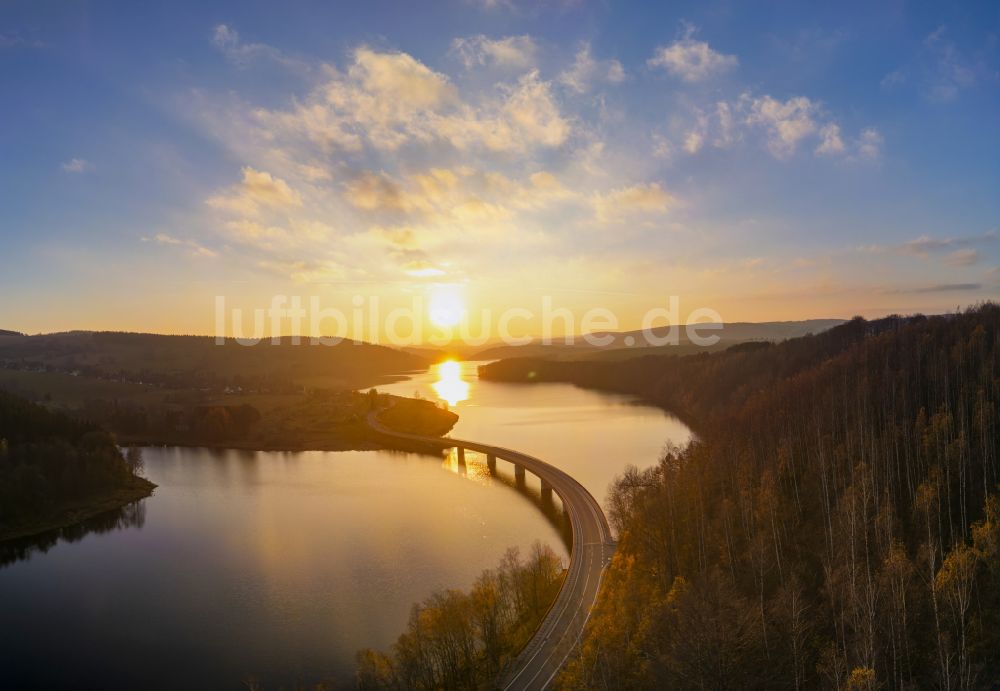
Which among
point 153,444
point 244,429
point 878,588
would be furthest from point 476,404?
point 878,588

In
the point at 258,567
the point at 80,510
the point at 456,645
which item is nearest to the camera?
the point at 456,645

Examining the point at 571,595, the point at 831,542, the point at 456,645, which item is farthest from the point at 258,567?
the point at 831,542

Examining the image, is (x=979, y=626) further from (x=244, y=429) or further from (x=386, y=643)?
(x=244, y=429)

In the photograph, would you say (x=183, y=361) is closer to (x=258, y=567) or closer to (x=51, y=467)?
A: (x=51, y=467)

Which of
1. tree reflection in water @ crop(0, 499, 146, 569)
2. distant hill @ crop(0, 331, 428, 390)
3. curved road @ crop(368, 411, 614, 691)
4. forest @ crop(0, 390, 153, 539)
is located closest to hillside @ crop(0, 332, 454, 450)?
distant hill @ crop(0, 331, 428, 390)

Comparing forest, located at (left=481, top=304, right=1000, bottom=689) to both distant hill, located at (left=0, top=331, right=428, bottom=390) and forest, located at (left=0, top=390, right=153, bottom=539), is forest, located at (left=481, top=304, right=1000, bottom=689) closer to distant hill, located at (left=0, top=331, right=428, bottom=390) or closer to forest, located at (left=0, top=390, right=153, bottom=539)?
forest, located at (left=0, top=390, right=153, bottom=539)
